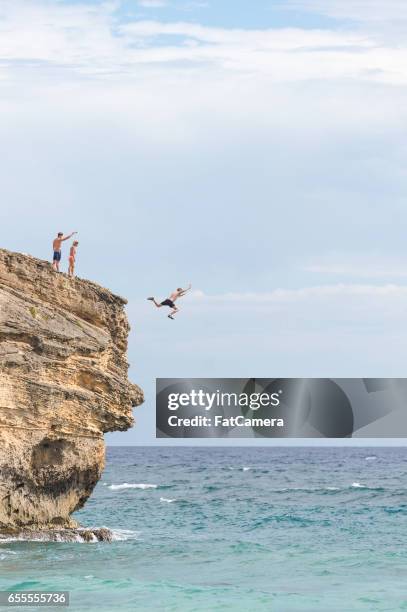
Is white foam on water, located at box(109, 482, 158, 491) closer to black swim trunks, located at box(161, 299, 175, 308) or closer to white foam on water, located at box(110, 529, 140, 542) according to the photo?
white foam on water, located at box(110, 529, 140, 542)

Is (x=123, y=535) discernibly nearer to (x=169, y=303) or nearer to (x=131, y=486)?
(x=169, y=303)

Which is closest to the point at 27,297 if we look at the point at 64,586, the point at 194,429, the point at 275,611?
the point at 194,429

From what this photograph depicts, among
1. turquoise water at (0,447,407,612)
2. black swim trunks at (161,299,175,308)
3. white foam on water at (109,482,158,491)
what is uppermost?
black swim trunks at (161,299,175,308)

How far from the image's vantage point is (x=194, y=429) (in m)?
31.5

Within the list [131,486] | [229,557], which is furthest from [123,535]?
[131,486]

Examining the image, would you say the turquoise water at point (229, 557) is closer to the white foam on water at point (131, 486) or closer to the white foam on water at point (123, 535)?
the white foam on water at point (123, 535)

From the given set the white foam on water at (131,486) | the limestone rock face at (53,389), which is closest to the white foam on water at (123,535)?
the limestone rock face at (53,389)

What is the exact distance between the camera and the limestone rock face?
92.5 feet

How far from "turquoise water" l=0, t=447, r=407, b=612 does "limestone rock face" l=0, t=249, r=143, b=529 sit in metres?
1.50

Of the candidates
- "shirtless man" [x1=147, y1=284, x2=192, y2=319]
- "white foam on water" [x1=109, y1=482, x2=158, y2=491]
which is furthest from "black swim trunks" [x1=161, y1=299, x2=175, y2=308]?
"white foam on water" [x1=109, y1=482, x2=158, y2=491]

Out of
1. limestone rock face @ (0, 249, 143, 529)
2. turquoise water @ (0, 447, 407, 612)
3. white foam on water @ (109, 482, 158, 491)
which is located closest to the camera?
turquoise water @ (0, 447, 407, 612)

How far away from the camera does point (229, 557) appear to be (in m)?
30.2

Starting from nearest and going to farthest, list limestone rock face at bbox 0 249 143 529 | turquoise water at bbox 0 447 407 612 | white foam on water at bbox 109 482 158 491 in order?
turquoise water at bbox 0 447 407 612
limestone rock face at bbox 0 249 143 529
white foam on water at bbox 109 482 158 491

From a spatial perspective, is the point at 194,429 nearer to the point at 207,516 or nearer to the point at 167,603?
the point at 167,603
